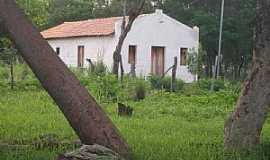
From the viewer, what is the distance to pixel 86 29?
37.9 metres

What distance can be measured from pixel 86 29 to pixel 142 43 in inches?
157

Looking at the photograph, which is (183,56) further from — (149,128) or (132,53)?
(149,128)

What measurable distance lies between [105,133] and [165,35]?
30.4m

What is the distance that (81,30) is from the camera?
38250 millimetres

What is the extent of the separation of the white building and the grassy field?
15789 millimetres

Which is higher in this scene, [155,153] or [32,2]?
[32,2]

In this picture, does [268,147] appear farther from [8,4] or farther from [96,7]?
[96,7]

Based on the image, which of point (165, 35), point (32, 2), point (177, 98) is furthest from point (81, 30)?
point (177, 98)

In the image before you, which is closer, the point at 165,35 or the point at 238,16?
the point at 165,35

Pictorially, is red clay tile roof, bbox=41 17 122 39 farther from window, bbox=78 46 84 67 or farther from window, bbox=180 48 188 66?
window, bbox=180 48 188 66

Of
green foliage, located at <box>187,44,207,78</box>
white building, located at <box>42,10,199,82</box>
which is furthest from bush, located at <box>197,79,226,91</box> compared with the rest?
white building, located at <box>42,10,199,82</box>

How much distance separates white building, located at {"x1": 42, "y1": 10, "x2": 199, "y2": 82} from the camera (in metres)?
35.8

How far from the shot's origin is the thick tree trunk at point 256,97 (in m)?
8.26

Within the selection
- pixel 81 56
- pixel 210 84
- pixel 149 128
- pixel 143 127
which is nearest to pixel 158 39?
pixel 81 56
